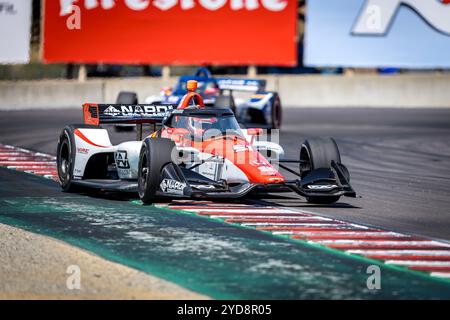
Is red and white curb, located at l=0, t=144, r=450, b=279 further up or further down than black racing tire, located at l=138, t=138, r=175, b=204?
further down

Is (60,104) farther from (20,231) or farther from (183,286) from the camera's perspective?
(183,286)

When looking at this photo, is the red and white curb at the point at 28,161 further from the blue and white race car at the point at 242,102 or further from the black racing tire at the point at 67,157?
the blue and white race car at the point at 242,102

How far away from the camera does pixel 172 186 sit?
13.8 meters

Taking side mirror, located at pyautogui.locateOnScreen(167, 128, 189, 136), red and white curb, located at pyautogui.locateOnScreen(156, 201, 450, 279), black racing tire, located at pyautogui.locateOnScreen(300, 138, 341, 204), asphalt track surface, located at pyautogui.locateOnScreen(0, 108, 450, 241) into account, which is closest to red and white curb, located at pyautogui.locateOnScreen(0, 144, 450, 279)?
red and white curb, located at pyautogui.locateOnScreen(156, 201, 450, 279)

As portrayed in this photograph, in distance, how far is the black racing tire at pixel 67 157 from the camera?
15.6 m

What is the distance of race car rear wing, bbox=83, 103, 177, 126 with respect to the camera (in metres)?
16.4

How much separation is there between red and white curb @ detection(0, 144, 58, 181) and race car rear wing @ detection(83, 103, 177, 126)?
1399 mm

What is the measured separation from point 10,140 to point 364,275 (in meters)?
14.9

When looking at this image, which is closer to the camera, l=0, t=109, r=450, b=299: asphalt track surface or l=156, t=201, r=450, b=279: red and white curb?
l=0, t=109, r=450, b=299: asphalt track surface

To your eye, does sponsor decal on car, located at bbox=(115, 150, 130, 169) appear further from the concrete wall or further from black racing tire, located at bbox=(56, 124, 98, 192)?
the concrete wall

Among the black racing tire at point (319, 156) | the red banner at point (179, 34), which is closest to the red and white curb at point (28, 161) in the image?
the black racing tire at point (319, 156)

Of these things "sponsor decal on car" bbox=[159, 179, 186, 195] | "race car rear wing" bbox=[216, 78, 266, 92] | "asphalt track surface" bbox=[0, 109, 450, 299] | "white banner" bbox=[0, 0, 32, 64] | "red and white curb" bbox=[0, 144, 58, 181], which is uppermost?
"white banner" bbox=[0, 0, 32, 64]

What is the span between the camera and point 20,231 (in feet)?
39.7
